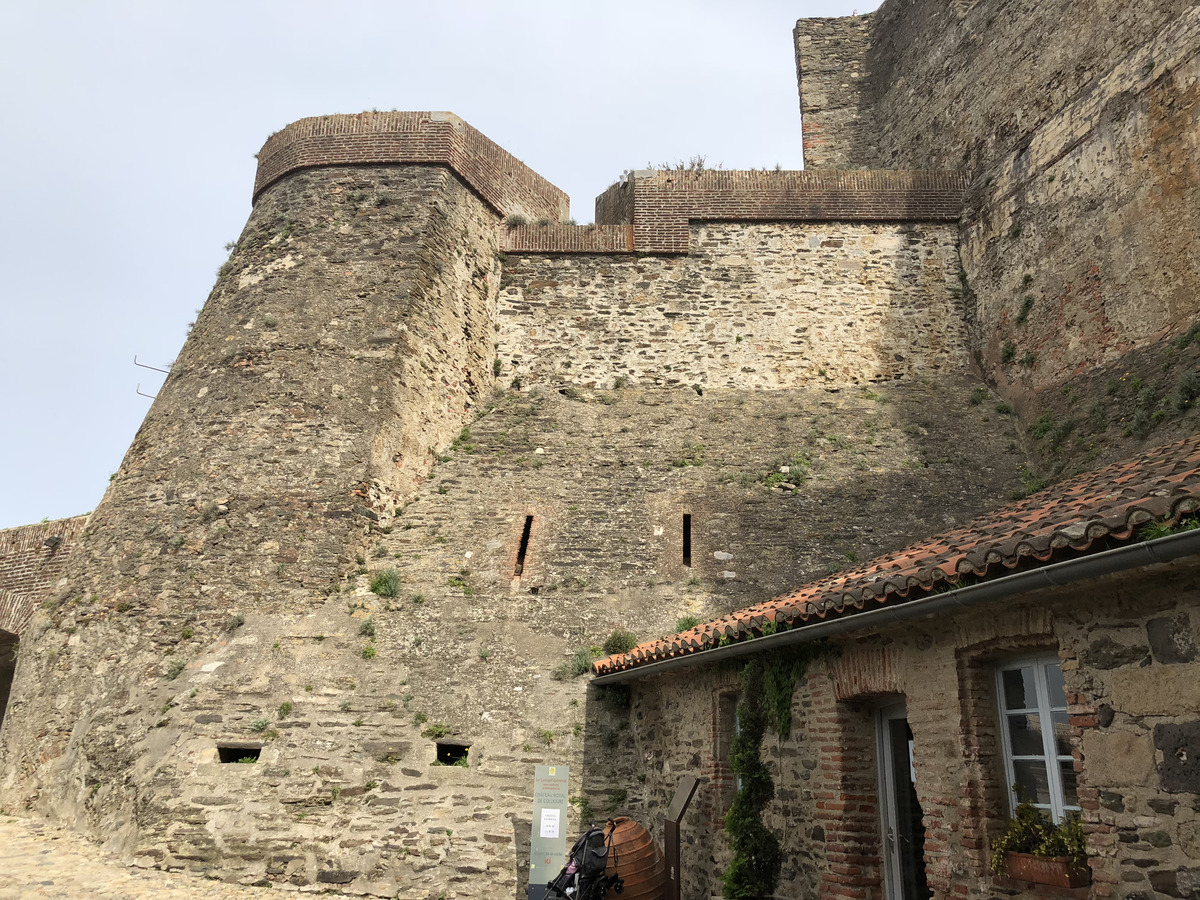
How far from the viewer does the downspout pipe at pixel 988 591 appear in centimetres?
338

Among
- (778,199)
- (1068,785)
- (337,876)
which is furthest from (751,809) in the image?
(778,199)

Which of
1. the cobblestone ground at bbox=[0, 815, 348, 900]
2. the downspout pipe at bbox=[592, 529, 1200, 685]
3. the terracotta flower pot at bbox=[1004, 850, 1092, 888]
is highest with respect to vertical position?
the downspout pipe at bbox=[592, 529, 1200, 685]

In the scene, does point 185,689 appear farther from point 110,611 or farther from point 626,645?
point 626,645

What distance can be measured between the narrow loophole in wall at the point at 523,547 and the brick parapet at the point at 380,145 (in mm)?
5955

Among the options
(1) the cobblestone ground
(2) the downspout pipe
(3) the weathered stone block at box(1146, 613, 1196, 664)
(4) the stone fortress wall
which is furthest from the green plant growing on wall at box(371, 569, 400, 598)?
(4) the stone fortress wall

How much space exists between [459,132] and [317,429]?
5586 millimetres

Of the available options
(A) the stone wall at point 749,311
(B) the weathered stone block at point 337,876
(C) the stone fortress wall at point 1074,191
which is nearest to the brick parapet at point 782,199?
(A) the stone wall at point 749,311

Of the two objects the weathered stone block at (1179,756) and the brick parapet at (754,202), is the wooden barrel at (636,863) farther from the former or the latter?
the brick parapet at (754,202)

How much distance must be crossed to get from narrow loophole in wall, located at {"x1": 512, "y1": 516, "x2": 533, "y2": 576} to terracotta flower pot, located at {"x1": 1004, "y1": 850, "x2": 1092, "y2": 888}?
615 cm

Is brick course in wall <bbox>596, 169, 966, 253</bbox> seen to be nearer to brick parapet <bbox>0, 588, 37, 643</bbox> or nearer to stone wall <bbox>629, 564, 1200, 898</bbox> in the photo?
stone wall <bbox>629, 564, 1200, 898</bbox>

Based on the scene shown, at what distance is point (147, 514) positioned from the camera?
32.7 feet

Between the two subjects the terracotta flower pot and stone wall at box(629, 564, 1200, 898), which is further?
the terracotta flower pot

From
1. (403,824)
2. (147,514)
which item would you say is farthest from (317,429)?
(403,824)

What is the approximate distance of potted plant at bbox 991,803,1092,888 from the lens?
4.09 meters
